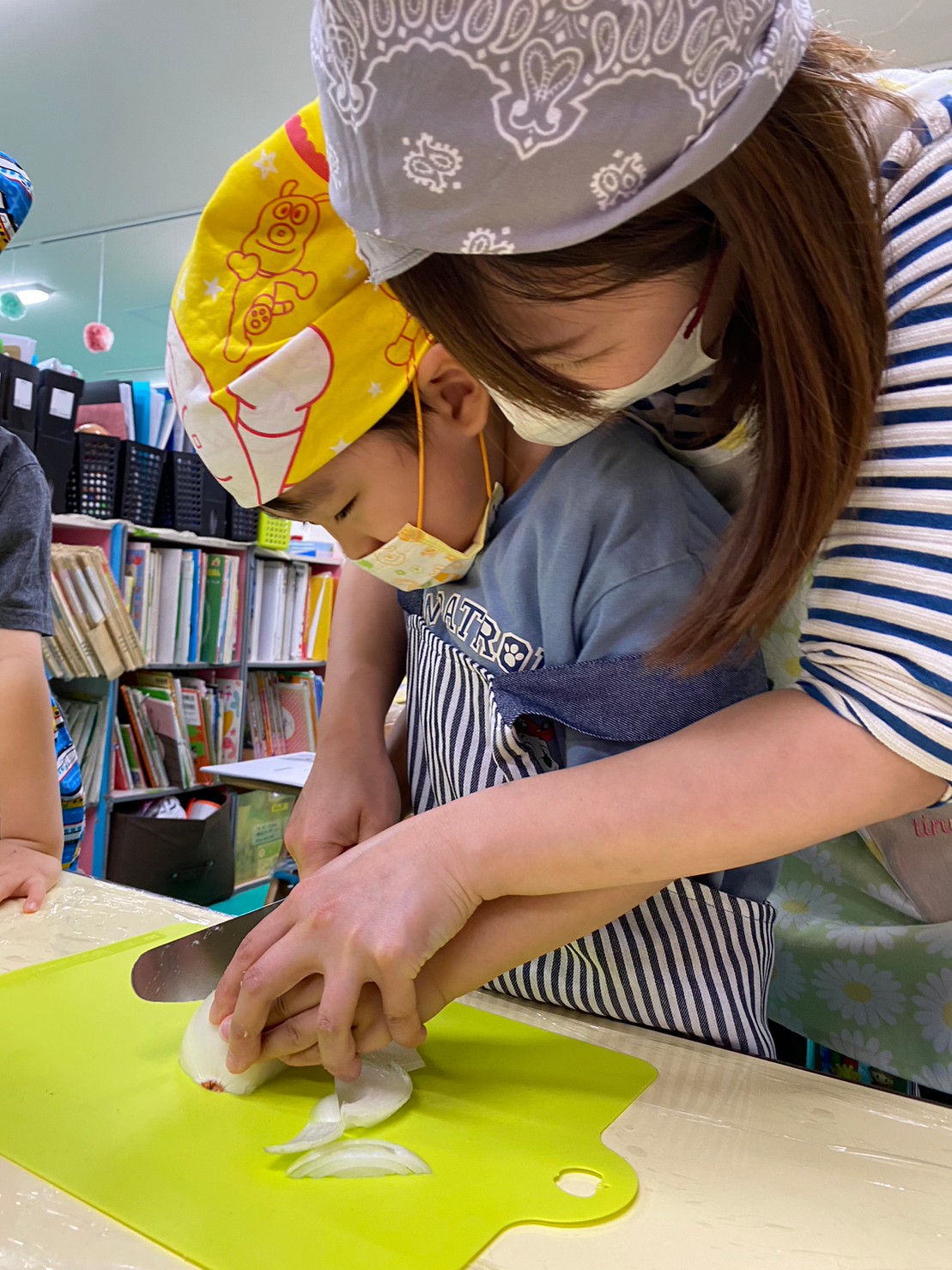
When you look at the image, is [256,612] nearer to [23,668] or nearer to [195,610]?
[195,610]

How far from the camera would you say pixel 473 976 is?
0.54 m

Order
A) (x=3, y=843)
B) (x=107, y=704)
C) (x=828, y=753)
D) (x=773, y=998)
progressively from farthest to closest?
(x=107, y=704) < (x=3, y=843) < (x=773, y=998) < (x=828, y=753)

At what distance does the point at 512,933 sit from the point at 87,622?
7.52ft

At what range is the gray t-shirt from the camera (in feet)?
3.34

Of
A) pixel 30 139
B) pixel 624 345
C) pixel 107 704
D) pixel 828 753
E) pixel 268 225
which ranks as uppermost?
pixel 30 139

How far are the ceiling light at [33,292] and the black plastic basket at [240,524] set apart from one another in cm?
308

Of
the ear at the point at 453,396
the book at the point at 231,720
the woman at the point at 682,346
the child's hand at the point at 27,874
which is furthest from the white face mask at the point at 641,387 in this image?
the book at the point at 231,720

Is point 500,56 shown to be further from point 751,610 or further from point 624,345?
point 751,610

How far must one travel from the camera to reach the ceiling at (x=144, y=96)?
281 cm

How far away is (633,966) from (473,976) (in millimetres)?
131

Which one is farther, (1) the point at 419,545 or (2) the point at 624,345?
(1) the point at 419,545

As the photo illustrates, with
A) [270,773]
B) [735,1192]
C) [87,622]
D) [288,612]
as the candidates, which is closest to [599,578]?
[735,1192]

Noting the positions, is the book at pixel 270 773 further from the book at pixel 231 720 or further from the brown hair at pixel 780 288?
the brown hair at pixel 780 288

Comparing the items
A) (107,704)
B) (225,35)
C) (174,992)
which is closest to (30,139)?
(225,35)
